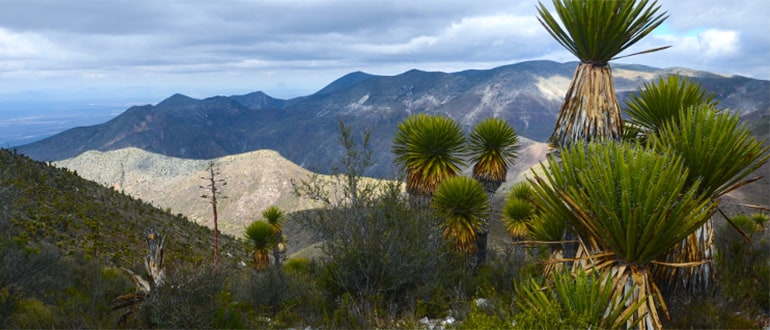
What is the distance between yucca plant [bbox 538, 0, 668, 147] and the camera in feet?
20.5

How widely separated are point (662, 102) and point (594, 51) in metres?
1.27

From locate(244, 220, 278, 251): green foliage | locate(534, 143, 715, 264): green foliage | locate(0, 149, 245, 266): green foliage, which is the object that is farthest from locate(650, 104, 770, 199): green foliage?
locate(244, 220, 278, 251): green foliage

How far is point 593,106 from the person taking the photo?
23.5 ft

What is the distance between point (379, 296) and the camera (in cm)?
777

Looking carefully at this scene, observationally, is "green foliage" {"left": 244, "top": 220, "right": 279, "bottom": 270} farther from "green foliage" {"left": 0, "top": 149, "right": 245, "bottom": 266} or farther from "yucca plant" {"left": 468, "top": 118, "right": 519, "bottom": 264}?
"yucca plant" {"left": 468, "top": 118, "right": 519, "bottom": 264}

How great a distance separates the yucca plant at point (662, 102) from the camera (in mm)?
6617

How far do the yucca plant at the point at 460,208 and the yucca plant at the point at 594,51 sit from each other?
5.18m

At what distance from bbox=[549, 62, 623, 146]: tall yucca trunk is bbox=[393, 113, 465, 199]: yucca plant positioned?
21.6 ft

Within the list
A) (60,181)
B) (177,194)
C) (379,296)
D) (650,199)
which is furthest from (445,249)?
(177,194)

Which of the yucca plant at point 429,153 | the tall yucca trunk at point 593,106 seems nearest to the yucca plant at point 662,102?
the tall yucca trunk at point 593,106

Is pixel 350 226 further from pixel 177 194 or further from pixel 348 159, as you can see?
pixel 177 194

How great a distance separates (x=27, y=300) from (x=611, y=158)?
8212 millimetres

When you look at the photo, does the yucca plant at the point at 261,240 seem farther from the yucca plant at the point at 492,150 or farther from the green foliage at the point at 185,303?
the green foliage at the point at 185,303

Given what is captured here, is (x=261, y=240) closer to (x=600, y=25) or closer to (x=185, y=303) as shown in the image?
(x=185, y=303)
